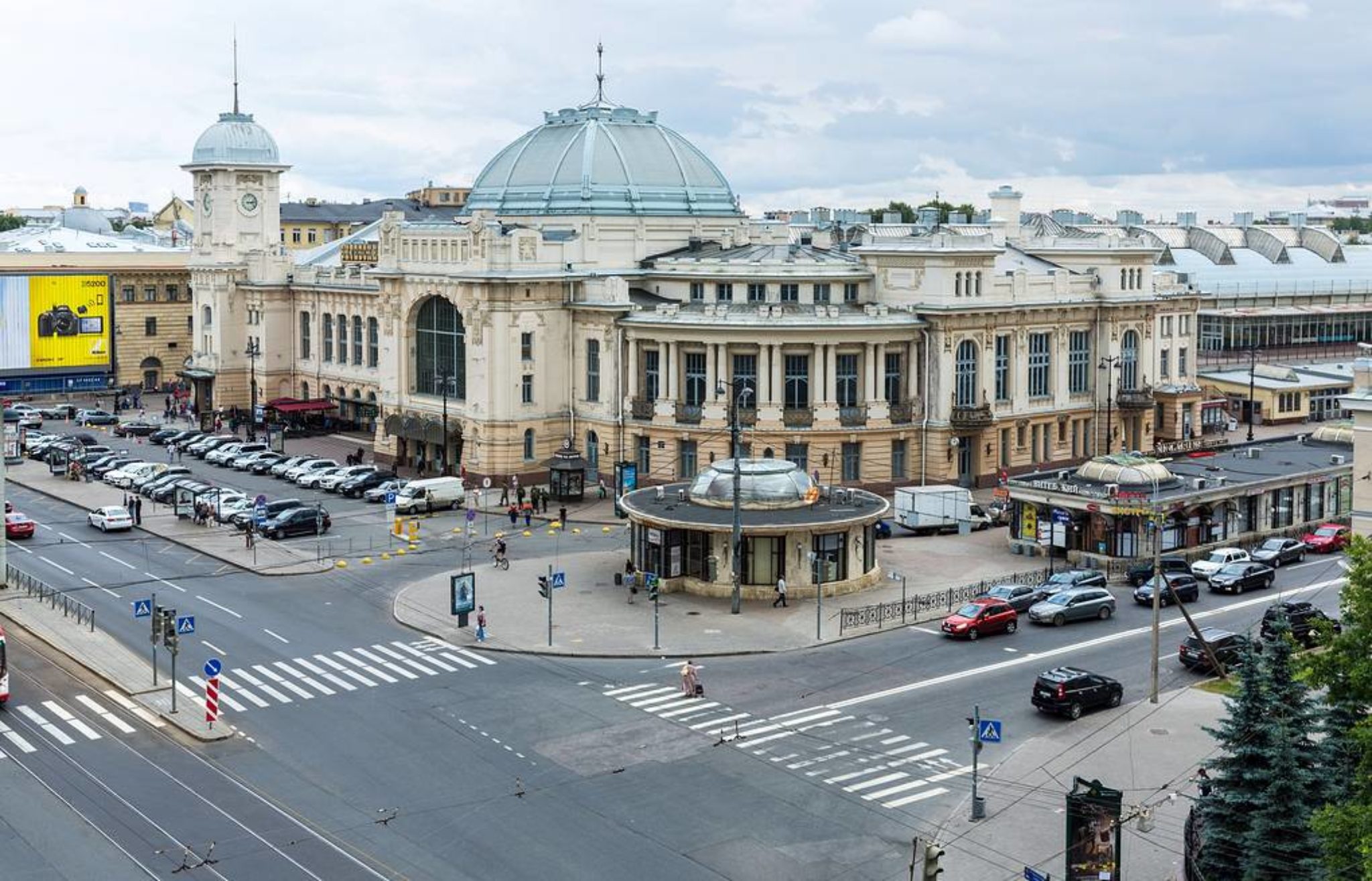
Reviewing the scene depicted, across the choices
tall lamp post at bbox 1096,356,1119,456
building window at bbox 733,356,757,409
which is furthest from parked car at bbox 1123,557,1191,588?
tall lamp post at bbox 1096,356,1119,456

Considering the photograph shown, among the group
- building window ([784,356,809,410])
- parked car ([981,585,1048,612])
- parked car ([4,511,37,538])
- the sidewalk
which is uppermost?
building window ([784,356,809,410])

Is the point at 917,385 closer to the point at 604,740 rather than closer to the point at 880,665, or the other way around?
the point at 880,665

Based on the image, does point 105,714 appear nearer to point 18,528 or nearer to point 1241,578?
point 18,528

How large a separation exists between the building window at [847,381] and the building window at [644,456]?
11.2 meters

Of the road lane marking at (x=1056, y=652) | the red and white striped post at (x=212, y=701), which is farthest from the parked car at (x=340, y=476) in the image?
the road lane marking at (x=1056, y=652)

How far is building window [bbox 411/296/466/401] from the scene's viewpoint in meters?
97.9

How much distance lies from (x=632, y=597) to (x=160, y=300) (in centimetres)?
9198

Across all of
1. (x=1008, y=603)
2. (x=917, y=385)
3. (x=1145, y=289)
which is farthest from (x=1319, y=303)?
(x=1008, y=603)

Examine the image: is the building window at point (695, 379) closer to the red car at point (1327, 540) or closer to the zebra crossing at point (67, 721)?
the red car at point (1327, 540)

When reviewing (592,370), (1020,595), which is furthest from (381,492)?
(1020,595)

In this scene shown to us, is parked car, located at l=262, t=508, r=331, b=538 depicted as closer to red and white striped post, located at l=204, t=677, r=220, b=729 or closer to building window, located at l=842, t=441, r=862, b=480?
building window, located at l=842, t=441, r=862, b=480

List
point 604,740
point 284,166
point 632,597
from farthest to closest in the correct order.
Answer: point 284,166, point 632,597, point 604,740

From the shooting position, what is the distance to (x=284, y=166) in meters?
128

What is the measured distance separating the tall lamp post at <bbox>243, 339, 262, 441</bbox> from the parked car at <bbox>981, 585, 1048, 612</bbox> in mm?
64605
